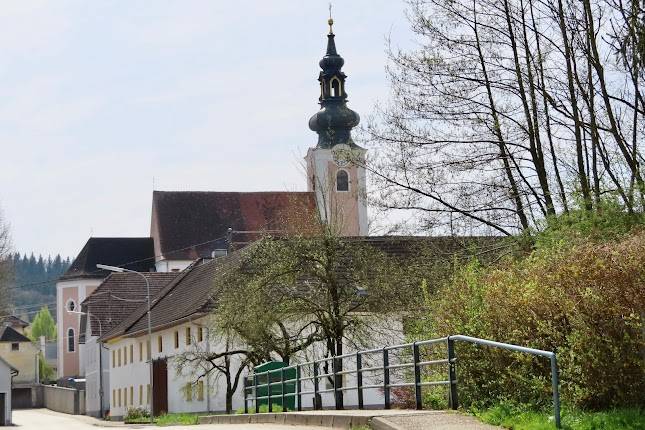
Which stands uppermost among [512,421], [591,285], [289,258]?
[289,258]

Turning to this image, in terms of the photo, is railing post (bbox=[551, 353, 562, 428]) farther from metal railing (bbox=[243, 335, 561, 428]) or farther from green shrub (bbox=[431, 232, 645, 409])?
green shrub (bbox=[431, 232, 645, 409])

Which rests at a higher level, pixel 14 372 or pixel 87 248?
pixel 87 248

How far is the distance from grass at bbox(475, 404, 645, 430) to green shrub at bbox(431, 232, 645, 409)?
421mm

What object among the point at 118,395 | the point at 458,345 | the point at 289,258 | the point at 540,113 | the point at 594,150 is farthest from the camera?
the point at 118,395

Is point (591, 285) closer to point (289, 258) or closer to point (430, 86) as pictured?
point (430, 86)

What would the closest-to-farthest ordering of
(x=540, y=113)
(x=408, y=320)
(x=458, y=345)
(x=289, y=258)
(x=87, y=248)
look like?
(x=458, y=345) → (x=540, y=113) → (x=408, y=320) → (x=289, y=258) → (x=87, y=248)

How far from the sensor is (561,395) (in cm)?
1477

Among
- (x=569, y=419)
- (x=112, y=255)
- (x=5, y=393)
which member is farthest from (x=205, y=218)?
(x=569, y=419)

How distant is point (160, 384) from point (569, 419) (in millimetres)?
49220

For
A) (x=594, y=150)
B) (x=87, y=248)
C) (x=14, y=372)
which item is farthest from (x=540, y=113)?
(x=87, y=248)

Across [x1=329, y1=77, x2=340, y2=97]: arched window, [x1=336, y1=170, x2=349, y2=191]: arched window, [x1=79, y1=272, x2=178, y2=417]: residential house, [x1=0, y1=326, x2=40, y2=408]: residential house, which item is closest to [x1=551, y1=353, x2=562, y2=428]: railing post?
[x1=79, y1=272, x2=178, y2=417]: residential house

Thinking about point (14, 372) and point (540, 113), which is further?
point (14, 372)

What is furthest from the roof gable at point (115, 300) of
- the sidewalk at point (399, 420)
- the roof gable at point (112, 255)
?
the sidewalk at point (399, 420)

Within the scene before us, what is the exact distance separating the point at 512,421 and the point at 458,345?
9.90 ft
